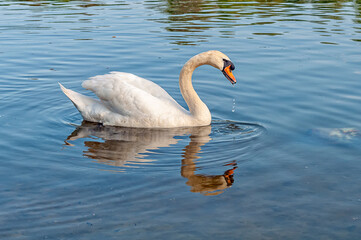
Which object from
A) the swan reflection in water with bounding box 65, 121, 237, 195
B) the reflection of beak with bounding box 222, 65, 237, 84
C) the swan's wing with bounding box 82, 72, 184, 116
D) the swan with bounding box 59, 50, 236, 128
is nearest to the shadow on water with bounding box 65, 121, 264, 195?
the swan reflection in water with bounding box 65, 121, 237, 195

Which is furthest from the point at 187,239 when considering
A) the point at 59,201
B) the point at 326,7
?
the point at 326,7

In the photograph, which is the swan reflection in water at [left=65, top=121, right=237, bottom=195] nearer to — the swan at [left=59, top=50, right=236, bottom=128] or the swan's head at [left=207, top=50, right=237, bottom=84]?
the swan at [left=59, top=50, right=236, bottom=128]

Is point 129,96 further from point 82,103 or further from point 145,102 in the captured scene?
point 82,103

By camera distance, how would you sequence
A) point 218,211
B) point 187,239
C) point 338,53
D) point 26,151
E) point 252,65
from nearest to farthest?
point 187,239, point 218,211, point 26,151, point 252,65, point 338,53

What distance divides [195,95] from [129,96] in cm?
122

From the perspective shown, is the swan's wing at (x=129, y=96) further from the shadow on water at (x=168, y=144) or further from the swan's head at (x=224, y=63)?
the swan's head at (x=224, y=63)

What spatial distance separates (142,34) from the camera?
61.2ft

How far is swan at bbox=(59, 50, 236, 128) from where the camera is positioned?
980 centimetres

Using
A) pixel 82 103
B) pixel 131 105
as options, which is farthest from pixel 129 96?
pixel 82 103

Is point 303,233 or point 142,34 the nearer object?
point 303,233

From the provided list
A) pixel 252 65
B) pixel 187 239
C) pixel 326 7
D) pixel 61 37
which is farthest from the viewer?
pixel 326 7

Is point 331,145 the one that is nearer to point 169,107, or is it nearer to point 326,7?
point 169,107

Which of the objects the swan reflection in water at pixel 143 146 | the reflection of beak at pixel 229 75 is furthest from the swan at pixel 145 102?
the swan reflection in water at pixel 143 146

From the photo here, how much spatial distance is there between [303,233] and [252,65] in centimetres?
839
